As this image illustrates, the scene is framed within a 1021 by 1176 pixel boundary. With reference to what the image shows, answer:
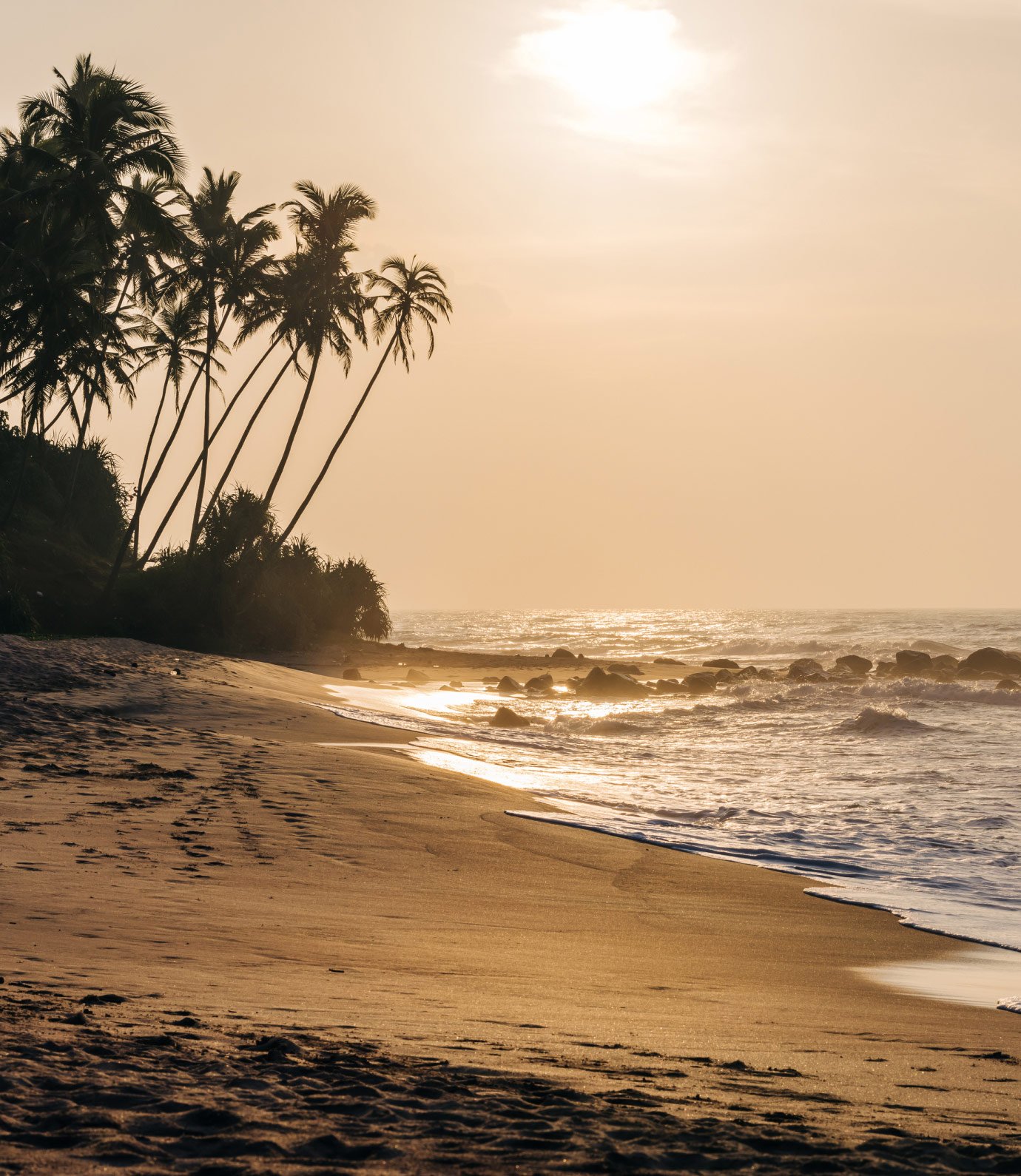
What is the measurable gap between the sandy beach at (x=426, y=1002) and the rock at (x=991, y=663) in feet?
103

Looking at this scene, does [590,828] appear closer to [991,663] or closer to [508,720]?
[508,720]

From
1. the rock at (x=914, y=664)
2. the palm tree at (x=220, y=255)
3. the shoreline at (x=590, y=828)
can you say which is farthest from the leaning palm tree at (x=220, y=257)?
the rock at (x=914, y=664)

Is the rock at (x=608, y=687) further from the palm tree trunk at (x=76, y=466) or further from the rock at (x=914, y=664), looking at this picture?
the palm tree trunk at (x=76, y=466)

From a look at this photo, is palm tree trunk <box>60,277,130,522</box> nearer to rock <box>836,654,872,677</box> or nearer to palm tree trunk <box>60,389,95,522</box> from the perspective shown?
palm tree trunk <box>60,389,95,522</box>

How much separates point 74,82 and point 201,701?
70.2 feet

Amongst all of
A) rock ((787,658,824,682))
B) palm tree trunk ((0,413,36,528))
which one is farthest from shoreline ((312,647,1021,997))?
rock ((787,658,824,682))

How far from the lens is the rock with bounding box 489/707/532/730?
20219 mm

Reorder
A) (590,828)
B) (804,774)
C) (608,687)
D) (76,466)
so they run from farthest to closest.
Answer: (76,466)
(608,687)
(804,774)
(590,828)

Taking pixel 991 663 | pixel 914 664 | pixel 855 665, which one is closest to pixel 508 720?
pixel 855 665

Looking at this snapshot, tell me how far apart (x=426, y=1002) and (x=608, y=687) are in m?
25.9

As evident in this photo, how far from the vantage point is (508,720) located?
20.5 meters

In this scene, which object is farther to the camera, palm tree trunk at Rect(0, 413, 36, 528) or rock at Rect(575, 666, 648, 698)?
rock at Rect(575, 666, 648, 698)

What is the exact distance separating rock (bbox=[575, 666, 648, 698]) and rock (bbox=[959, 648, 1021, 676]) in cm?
1366

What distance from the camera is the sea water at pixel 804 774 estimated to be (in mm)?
9125
